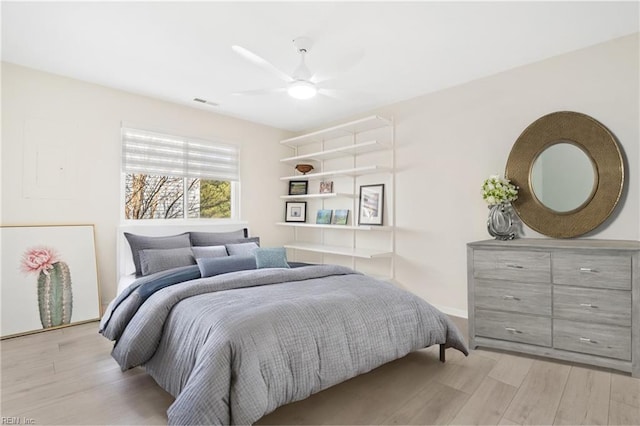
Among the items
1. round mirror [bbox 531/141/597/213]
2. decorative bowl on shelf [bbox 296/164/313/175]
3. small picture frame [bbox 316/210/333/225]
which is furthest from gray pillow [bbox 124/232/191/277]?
round mirror [bbox 531/141/597/213]

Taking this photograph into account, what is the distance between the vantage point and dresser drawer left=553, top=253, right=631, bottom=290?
2.34 m

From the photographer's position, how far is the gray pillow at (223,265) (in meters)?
2.93

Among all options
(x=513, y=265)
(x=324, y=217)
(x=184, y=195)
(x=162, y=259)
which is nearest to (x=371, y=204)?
(x=324, y=217)

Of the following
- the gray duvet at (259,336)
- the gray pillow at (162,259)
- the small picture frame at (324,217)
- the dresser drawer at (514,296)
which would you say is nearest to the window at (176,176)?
the gray pillow at (162,259)

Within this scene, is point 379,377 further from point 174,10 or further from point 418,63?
point 174,10

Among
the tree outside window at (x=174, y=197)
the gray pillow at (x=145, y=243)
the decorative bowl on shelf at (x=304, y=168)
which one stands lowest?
the gray pillow at (x=145, y=243)

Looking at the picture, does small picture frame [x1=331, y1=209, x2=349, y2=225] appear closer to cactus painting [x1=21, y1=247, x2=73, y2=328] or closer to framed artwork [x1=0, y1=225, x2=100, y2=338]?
framed artwork [x1=0, y1=225, x2=100, y2=338]

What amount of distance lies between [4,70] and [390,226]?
423 cm

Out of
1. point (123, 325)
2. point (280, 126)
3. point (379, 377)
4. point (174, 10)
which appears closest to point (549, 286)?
point (379, 377)

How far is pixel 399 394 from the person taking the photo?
6.94 feet

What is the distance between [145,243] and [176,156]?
4.37 ft

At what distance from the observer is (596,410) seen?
194 centimetres

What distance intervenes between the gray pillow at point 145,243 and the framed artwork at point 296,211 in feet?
6.52

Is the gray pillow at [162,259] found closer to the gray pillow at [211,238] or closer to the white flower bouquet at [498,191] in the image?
the gray pillow at [211,238]
